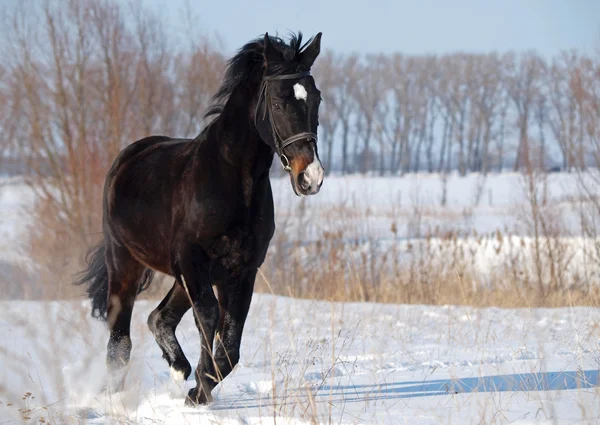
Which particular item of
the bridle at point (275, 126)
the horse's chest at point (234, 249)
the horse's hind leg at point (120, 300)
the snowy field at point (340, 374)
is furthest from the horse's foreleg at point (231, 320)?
the horse's hind leg at point (120, 300)

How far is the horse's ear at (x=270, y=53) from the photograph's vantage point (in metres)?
4.06

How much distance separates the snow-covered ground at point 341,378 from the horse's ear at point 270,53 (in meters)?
1.46

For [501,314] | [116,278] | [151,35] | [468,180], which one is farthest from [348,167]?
[116,278]

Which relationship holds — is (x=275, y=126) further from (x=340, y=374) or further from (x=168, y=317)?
(x=340, y=374)

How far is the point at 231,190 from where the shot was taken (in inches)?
162

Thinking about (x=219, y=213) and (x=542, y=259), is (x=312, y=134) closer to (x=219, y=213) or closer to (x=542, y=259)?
(x=219, y=213)

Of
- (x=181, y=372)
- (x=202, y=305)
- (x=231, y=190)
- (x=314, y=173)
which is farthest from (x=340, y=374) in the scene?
(x=314, y=173)

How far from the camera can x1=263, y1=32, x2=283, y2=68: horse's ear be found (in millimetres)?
4062

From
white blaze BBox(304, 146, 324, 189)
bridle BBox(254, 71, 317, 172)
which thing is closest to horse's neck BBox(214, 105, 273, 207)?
bridle BBox(254, 71, 317, 172)

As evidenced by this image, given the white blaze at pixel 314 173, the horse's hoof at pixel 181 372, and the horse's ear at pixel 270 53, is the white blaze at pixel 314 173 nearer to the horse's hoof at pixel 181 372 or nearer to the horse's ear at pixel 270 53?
the horse's ear at pixel 270 53

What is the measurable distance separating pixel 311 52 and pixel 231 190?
0.92 metres

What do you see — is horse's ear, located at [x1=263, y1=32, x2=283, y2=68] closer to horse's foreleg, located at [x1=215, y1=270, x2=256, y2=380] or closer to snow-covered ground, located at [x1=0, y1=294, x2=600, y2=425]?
horse's foreleg, located at [x1=215, y1=270, x2=256, y2=380]

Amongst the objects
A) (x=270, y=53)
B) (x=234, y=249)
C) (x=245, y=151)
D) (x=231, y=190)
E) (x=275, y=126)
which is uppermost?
(x=270, y=53)

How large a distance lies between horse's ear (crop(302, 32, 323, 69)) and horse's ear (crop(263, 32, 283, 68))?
0.46ft
